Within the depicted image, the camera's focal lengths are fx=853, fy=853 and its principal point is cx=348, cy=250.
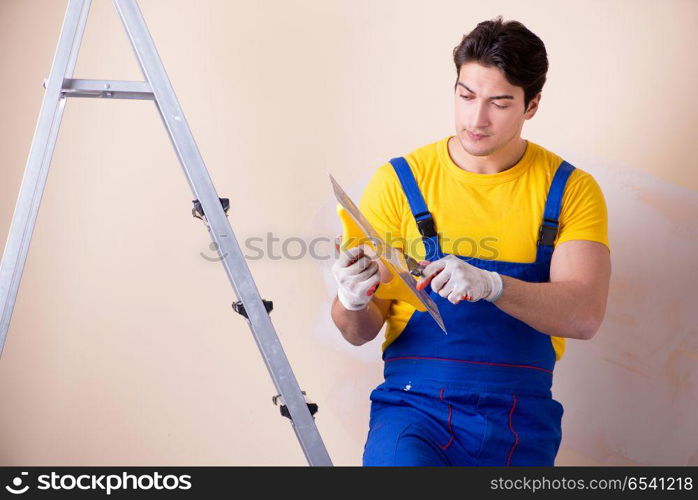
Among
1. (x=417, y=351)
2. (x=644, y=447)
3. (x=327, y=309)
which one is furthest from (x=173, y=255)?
(x=644, y=447)

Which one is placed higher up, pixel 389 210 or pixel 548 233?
pixel 389 210

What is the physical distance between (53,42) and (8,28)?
149mm

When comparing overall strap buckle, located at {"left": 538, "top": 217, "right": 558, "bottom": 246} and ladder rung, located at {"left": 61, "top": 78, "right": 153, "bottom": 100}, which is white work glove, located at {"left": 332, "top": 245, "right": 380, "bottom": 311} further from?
ladder rung, located at {"left": 61, "top": 78, "right": 153, "bottom": 100}

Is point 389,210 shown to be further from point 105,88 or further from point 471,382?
point 105,88

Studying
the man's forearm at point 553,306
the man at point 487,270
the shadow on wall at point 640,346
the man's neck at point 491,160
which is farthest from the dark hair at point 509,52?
the shadow on wall at point 640,346

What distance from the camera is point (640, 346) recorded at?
2389 millimetres

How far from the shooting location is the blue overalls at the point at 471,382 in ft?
5.89

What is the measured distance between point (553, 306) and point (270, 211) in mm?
1032

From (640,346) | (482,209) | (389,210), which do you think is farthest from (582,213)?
(640,346)

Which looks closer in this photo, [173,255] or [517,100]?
[517,100]

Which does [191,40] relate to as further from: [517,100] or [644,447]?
[644,447]

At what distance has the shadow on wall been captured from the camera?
235 cm

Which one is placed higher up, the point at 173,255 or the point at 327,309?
the point at 173,255

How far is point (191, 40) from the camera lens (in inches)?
98.0
